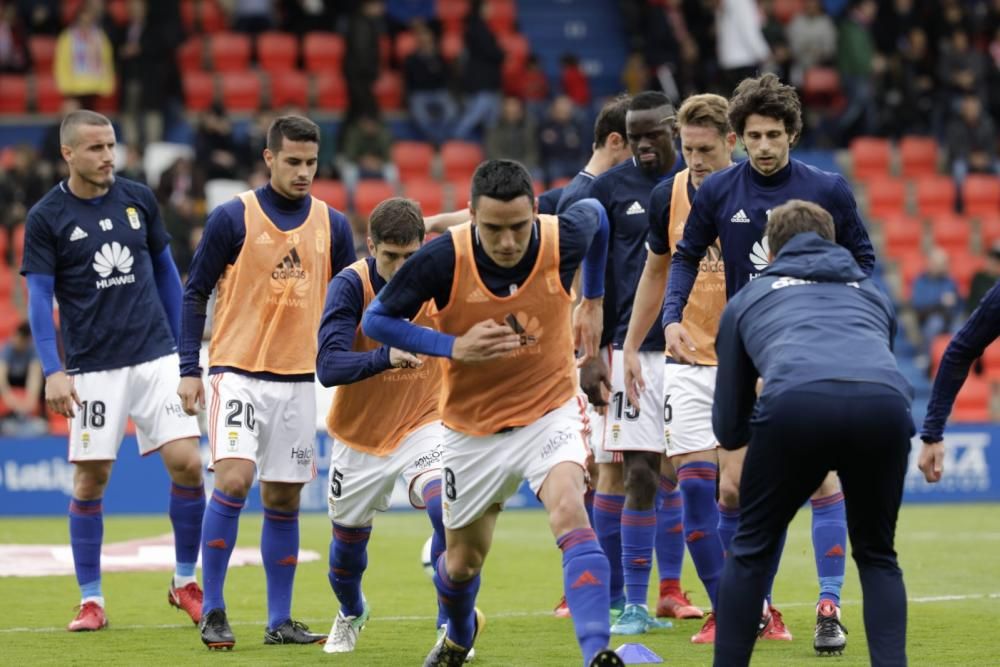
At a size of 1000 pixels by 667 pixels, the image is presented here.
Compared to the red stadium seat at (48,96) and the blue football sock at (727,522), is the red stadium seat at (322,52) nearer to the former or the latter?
the red stadium seat at (48,96)

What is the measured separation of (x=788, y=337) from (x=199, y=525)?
14.6 feet

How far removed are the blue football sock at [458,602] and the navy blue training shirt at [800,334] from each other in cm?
152

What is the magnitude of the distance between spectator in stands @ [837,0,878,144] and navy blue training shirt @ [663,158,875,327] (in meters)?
17.3

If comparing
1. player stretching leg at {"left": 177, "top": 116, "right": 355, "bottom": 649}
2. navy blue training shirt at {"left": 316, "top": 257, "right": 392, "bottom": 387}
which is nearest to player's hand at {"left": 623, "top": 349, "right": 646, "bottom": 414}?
navy blue training shirt at {"left": 316, "top": 257, "right": 392, "bottom": 387}

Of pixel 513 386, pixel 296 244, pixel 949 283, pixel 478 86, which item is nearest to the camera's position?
pixel 513 386

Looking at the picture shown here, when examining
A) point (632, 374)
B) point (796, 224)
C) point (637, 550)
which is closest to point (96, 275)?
point (632, 374)

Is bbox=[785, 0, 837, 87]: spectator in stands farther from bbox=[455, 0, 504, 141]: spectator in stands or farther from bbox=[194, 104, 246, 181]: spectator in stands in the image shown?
bbox=[194, 104, 246, 181]: spectator in stands

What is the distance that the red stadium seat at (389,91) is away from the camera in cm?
2480

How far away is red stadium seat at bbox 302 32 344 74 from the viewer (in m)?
24.8

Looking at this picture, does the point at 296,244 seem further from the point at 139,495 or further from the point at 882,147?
the point at 882,147

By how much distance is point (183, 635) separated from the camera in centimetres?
909

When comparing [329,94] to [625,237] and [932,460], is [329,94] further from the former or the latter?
[932,460]

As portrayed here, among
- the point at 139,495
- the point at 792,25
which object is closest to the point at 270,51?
the point at 792,25

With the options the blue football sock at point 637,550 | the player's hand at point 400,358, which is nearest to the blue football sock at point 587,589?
the player's hand at point 400,358
